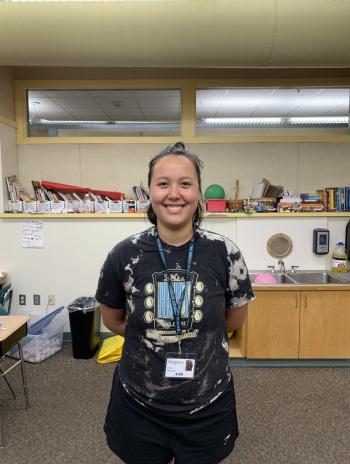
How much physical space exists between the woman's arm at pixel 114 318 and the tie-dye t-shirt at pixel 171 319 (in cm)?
13

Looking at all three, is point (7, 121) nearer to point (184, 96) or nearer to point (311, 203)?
point (184, 96)

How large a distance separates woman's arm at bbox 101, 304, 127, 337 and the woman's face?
40 centimetres

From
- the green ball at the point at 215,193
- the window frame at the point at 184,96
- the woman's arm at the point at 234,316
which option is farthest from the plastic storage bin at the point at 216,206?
the woman's arm at the point at 234,316

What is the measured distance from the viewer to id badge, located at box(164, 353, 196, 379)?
1010 mm

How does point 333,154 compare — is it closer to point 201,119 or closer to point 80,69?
point 201,119

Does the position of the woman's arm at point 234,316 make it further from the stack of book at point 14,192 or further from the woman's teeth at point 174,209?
the stack of book at point 14,192

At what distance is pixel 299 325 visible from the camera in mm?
2883

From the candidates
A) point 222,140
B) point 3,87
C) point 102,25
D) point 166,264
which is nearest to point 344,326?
point 222,140

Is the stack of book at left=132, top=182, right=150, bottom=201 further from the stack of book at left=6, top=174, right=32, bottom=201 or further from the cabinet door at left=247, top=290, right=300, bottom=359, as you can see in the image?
the cabinet door at left=247, top=290, right=300, bottom=359

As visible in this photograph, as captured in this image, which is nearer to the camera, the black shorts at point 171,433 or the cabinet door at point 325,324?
the black shorts at point 171,433

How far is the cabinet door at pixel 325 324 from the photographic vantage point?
2.86 m

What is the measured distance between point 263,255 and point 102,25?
251 centimetres

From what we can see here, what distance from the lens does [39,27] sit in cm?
233

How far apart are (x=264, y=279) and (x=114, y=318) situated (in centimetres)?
212
